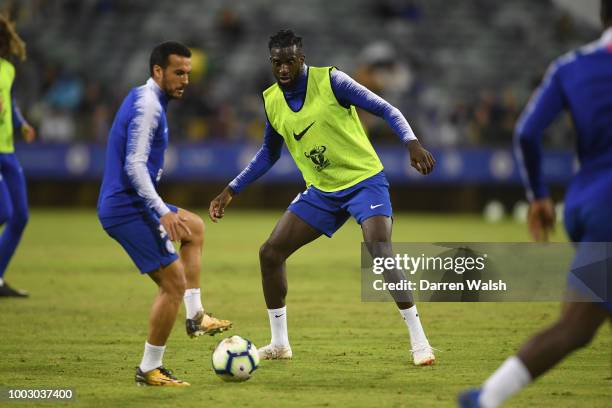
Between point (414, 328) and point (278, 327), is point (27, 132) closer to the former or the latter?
point (278, 327)

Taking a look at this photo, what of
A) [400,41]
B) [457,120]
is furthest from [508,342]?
[400,41]

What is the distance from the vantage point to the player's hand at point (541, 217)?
5.69 m

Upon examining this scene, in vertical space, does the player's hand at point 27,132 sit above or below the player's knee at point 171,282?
above

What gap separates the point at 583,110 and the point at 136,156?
3.13 m

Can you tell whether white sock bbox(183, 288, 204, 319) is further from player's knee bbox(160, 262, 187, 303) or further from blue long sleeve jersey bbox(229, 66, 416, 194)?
player's knee bbox(160, 262, 187, 303)

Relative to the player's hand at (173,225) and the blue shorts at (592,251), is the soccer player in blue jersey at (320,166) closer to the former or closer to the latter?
the player's hand at (173,225)

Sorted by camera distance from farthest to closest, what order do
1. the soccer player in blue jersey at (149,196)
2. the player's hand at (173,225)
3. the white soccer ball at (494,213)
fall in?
the white soccer ball at (494,213)
the soccer player in blue jersey at (149,196)
the player's hand at (173,225)

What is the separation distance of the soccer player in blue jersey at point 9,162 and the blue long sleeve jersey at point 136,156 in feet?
15.2

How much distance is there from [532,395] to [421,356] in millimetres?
1329

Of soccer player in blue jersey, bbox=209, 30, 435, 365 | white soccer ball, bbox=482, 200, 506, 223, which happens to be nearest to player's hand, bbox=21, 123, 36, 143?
soccer player in blue jersey, bbox=209, 30, 435, 365

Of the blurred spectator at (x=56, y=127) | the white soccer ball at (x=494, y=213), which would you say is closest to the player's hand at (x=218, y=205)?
the white soccer ball at (x=494, y=213)

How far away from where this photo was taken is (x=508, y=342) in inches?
374

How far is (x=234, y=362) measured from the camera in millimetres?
7715

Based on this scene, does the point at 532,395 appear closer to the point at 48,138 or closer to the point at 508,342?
the point at 508,342
